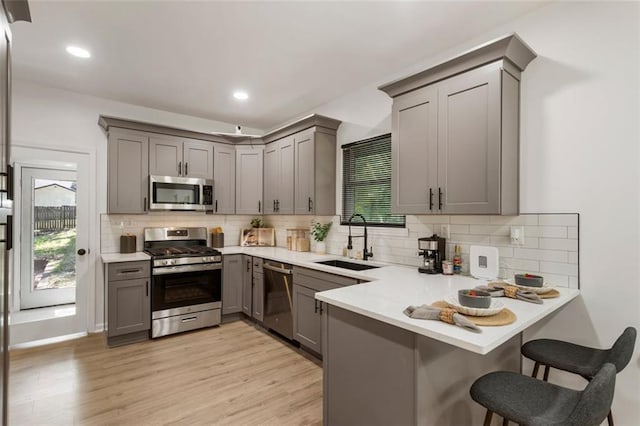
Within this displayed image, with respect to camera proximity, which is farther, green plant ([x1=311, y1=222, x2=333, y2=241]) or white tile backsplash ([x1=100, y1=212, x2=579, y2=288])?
green plant ([x1=311, y1=222, x2=333, y2=241])

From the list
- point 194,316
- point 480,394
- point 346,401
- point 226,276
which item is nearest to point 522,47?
point 480,394

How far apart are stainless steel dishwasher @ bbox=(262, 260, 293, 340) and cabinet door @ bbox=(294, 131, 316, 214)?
2.53 feet

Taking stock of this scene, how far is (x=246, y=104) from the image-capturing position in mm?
4148

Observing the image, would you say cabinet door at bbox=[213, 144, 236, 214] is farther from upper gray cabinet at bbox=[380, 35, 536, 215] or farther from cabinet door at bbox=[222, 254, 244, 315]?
upper gray cabinet at bbox=[380, 35, 536, 215]

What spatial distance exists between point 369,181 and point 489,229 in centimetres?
137

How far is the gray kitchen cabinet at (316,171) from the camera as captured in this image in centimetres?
373

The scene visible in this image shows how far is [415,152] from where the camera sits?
102 inches

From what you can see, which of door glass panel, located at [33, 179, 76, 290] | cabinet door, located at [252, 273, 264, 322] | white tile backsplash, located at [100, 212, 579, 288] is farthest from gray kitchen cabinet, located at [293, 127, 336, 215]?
door glass panel, located at [33, 179, 76, 290]

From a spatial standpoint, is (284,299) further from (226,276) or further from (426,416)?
(426,416)

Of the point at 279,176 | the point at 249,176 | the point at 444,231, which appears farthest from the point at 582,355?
the point at 249,176

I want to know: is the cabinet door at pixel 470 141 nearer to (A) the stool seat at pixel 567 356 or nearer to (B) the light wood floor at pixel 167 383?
(A) the stool seat at pixel 567 356

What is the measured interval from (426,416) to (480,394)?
275mm

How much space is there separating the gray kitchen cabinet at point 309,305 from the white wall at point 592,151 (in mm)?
1661

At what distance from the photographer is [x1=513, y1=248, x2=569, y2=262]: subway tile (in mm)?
2129
